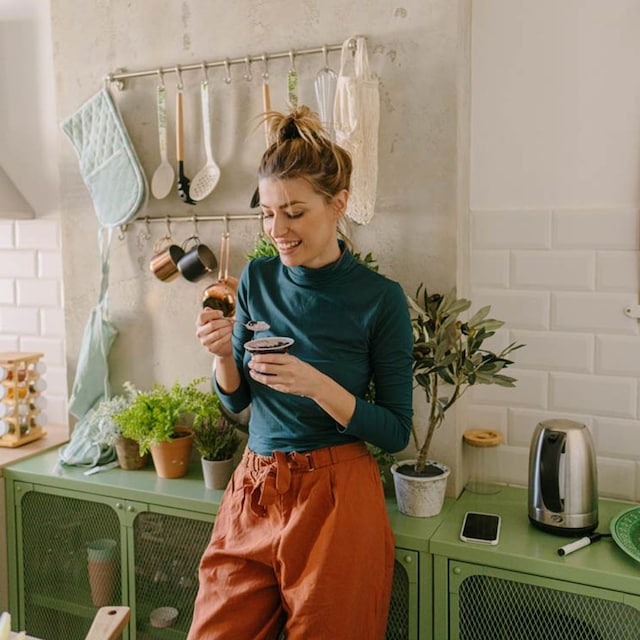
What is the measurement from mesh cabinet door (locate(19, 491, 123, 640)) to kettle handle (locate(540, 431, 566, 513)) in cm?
123

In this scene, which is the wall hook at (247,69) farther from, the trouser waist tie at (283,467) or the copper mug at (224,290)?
the trouser waist tie at (283,467)

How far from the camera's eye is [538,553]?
68.5 inches

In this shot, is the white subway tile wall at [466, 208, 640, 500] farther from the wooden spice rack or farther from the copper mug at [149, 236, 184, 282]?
the wooden spice rack

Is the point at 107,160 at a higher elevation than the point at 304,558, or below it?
higher

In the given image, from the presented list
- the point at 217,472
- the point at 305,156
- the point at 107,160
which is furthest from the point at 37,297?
the point at 305,156

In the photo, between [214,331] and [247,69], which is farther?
[247,69]

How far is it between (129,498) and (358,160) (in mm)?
1168

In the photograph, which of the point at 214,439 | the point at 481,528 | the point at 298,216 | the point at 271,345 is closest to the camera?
the point at 271,345

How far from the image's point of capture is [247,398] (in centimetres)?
189

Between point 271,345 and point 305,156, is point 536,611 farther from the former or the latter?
point 305,156

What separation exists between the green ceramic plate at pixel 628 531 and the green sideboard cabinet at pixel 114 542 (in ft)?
1.39

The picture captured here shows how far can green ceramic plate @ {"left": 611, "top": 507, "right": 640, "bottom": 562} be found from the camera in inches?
67.4

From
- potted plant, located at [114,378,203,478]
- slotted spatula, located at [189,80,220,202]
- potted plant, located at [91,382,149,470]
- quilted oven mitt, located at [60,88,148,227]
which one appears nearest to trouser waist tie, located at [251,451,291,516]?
potted plant, located at [114,378,203,478]

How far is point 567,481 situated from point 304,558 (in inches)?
26.1
